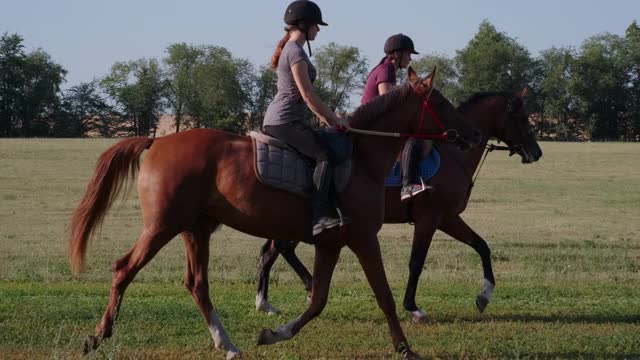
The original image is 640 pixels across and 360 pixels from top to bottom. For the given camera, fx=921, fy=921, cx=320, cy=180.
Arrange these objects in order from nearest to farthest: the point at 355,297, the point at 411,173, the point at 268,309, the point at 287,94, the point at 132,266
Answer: the point at 132,266, the point at 287,94, the point at 268,309, the point at 411,173, the point at 355,297

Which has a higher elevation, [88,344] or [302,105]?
[302,105]

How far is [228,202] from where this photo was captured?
7.70m

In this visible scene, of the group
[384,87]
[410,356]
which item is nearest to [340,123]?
[410,356]

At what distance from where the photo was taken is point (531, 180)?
43625 mm

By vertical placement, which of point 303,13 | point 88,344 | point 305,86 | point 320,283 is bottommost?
point 88,344

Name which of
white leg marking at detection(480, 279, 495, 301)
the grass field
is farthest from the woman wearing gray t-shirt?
white leg marking at detection(480, 279, 495, 301)

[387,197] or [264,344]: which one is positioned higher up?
[387,197]

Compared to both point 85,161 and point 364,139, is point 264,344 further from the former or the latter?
point 85,161

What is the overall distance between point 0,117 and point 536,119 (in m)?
46.8

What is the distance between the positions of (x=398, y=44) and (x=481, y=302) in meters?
3.06

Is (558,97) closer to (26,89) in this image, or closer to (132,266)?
(26,89)

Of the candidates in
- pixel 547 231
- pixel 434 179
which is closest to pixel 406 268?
pixel 434 179

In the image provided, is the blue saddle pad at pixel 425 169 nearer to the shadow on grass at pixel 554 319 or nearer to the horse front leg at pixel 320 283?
the shadow on grass at pixel 554 319

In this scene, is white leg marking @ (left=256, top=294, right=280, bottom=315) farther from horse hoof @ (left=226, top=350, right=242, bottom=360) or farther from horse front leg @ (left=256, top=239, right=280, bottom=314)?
horse hoof @ (left=226, top=350, right=242, bottom=360)
